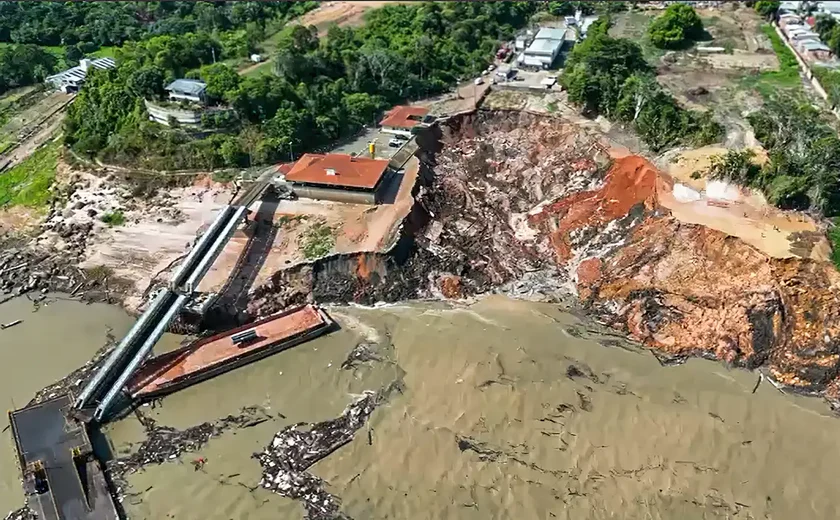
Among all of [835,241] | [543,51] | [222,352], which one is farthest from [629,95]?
[222,352]

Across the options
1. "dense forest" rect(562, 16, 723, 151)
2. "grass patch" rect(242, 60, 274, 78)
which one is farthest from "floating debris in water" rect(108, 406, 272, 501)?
"grass patch" rect(242, 60, 274, 78)

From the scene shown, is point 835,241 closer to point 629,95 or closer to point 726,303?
point 726,303

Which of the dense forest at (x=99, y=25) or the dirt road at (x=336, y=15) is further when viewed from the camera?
the dirt road at (x=336, y=15)

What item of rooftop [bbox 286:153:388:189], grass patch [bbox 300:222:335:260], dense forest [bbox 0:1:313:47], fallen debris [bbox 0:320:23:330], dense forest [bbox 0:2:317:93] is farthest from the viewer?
dense forest [bbox 0:1:313:47]

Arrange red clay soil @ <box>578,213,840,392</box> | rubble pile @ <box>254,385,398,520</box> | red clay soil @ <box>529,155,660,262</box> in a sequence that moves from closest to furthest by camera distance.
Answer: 1. rubble pile @ <box>254,385,398,520</box>
2. red clay soil @ <box>578,213,840,392</box>
3. red clay soil @ <box>529,155,660,262</box>

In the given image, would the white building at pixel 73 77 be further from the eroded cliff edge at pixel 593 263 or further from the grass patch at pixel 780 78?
the grass patch at pixel 780 78

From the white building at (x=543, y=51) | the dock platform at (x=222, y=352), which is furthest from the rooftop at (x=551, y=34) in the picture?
the dock platform at (x=222, y=352)

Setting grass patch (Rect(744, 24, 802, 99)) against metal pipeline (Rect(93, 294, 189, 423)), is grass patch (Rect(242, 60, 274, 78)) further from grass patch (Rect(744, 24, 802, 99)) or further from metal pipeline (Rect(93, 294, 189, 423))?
grass patch (Rect(744, 24, 802, 99))
